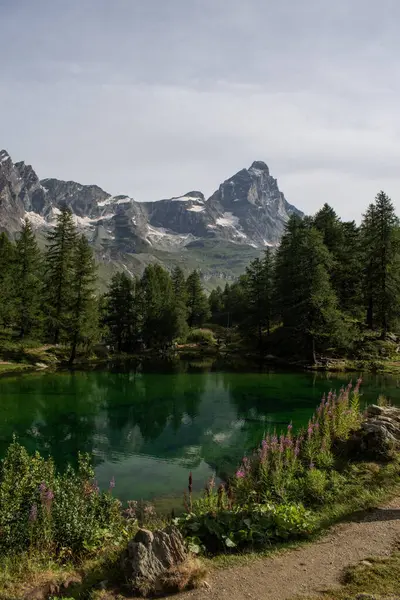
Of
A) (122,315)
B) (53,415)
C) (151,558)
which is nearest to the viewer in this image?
(151,558)

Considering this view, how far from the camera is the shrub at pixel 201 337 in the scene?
83.9 meters

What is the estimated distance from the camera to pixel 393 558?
8.16 m

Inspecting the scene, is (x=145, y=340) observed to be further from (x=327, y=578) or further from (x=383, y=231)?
(x=327, y=578)

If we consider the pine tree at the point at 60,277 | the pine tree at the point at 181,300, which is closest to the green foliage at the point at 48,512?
the pine tree at the point at 60,277

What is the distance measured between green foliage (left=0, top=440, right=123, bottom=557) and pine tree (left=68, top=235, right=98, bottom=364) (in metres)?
44.0

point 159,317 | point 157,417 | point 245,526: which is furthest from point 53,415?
point 159,317

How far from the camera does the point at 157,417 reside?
2895 cm

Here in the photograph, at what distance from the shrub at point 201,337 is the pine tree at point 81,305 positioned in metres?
31.2

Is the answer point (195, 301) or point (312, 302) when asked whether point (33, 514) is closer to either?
point (312, 302)

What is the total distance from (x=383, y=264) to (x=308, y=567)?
170 ft

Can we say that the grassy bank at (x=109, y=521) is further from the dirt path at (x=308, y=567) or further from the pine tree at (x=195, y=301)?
the pine tree at (x=195, y=301)

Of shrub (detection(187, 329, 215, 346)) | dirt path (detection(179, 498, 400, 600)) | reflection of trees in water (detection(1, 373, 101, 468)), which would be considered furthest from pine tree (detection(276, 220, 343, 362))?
dirt path (detection(179, 498, 400, 600))

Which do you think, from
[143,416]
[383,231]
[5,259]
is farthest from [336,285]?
[5,259]

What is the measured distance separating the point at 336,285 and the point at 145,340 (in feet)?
120
